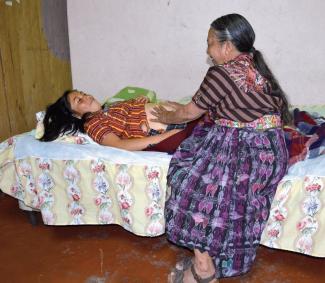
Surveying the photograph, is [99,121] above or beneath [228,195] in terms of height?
above

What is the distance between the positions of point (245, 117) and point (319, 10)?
71.1 inches

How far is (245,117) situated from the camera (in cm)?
155

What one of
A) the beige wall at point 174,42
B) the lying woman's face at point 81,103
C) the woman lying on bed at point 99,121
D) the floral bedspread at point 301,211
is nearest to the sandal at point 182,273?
the floral bedspread at point 301,211

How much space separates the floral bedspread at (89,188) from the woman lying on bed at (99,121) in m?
0.18

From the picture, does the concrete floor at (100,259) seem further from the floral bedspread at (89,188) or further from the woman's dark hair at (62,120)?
the woman's dark hair at (62,120)

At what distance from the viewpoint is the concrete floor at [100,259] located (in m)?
1.74

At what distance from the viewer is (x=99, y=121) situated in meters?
2.08

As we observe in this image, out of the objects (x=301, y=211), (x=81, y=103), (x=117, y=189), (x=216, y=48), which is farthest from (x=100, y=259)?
(x=216, y=48)

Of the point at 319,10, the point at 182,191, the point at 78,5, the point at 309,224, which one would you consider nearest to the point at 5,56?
the point at 78,5

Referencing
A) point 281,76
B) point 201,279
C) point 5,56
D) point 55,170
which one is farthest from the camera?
point 281,76

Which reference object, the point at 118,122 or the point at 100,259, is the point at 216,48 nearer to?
the point at 118,122

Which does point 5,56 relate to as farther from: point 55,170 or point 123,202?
point 123,202

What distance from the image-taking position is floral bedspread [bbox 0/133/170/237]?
1.87m

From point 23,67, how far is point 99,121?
0.95 meters
